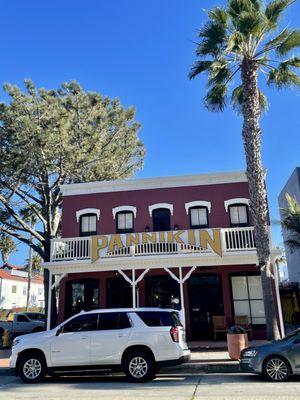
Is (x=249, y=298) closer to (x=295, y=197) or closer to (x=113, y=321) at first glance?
(x=113, y=321)

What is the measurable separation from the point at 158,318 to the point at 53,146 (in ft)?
46.6

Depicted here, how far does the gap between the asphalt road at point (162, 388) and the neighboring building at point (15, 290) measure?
38207 millimetres

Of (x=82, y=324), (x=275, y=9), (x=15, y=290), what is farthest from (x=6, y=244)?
(x=15, y=290)

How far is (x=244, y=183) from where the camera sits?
1945 cm

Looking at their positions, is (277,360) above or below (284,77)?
below

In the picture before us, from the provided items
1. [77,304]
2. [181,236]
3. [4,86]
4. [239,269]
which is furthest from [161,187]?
[4,86]

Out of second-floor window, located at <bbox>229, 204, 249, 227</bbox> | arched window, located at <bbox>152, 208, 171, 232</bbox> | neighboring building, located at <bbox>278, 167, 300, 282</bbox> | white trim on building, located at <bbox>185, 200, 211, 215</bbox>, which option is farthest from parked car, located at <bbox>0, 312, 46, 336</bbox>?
neighboring building, located at <bbox>278, 167, 300, 282</bbox>

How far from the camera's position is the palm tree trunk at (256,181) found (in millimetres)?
13125

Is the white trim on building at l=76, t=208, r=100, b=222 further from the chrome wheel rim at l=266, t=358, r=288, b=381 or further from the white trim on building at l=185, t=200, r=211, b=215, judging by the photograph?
the chrome wheel rim at l=266, t=358, r=288, b=381

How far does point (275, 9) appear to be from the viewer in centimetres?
1421

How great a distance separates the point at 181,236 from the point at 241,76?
6538 millimetres

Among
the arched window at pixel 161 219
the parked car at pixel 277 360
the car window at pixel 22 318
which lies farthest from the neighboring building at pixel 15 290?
the parked car at pixel 277 360

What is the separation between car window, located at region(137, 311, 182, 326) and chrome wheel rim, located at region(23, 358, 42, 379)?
2.87 metres

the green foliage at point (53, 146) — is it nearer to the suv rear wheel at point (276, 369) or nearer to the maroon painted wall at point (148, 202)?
the maroon painted wall at point (148, 202)
